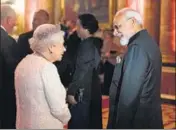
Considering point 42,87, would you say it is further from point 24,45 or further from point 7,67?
point 24,45

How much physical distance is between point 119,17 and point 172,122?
9.94 ft

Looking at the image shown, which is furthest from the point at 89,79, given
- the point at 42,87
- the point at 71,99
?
the point at 42,87

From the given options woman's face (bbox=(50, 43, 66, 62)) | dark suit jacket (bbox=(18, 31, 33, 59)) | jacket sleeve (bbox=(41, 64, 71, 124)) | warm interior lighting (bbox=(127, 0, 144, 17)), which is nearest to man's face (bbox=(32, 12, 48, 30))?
dark suit jacket (bbox=(18, 31, 33, 59))

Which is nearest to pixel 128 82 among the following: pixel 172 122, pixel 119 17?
pixel 119 17

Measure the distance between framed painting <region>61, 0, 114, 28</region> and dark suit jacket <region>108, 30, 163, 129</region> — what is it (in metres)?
1.64

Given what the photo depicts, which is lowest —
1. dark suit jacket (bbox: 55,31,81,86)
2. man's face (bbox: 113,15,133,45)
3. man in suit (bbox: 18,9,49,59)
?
dark suit jacket (bbox: 55,31,81,86)

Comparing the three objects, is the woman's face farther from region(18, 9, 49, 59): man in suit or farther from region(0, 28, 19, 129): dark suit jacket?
region(18, 9, 49, 59): man in suit

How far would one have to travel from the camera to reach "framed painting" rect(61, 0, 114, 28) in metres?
4.34

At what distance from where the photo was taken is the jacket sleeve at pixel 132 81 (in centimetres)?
271

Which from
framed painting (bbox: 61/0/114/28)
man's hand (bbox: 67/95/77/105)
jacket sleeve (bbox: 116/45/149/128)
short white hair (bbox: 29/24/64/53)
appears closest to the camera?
short white hair (bbox: 29/24/64/53)

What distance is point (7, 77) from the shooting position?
3.90 metres

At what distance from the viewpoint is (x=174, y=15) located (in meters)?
5.74

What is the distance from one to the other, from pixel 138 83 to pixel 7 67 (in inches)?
63.4

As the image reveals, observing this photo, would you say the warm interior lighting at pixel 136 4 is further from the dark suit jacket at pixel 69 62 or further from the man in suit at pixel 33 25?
the man in suit at pixel 33 25
